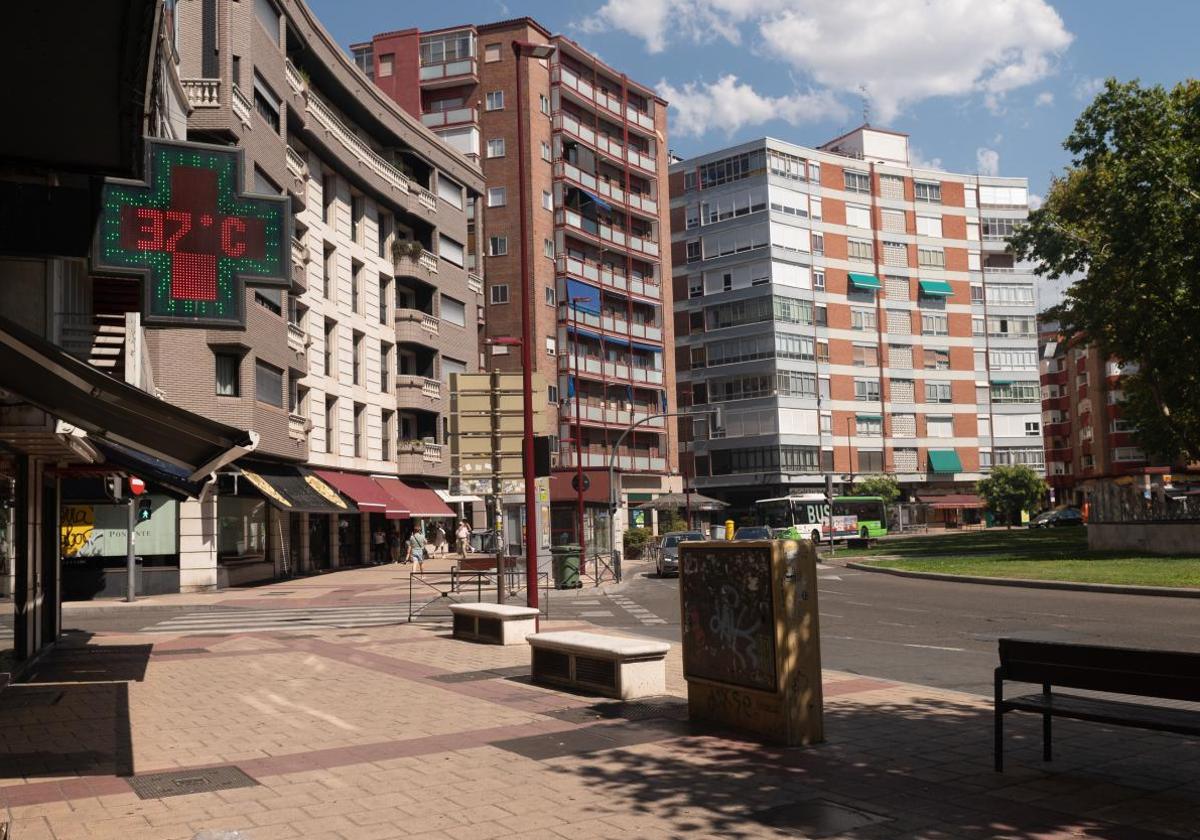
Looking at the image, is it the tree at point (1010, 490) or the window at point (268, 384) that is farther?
the tree at point (1010, 490)

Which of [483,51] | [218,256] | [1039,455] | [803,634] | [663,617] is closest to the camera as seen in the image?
[218,256]

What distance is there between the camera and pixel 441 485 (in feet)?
176

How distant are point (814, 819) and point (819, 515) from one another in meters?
57.4

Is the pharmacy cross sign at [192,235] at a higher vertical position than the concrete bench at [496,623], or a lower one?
higher

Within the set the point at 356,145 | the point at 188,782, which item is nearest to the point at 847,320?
the point at 356,145

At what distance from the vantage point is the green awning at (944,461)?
85.1 meters

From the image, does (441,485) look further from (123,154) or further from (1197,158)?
(123,154)

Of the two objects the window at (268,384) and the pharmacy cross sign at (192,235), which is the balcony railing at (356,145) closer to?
the window at (268,384)

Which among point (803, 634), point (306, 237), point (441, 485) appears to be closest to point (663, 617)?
point (803, 634)

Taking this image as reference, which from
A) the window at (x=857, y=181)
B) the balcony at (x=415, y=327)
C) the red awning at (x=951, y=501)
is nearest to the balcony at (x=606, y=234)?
the window at (x=857, y=181)

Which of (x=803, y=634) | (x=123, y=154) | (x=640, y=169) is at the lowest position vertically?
(x=803, y=634)

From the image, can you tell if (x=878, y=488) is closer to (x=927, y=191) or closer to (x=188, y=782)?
(x=927, y=191)

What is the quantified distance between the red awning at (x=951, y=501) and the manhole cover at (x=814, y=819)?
82405mm

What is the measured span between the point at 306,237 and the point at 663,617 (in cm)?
2464
